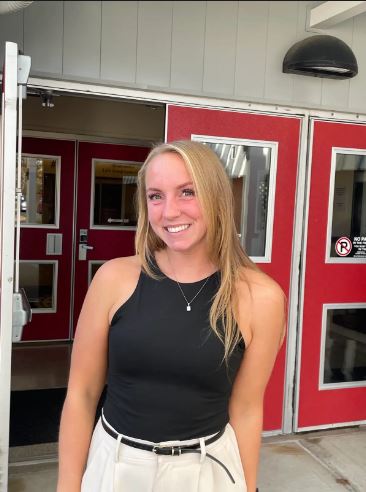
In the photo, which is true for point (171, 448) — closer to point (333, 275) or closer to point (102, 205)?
point (333, 275)

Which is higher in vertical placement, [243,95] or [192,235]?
[243,95]

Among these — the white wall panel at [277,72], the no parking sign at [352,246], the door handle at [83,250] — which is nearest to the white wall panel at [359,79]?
the white wall panel at [277,72]

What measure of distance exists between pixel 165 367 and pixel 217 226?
1.21 feet

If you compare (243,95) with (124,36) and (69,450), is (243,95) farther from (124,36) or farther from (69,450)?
(69,450)

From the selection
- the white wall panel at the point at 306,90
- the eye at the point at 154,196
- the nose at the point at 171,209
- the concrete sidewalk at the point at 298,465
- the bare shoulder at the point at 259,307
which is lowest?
the concrete sidewalk at the point at 298,465

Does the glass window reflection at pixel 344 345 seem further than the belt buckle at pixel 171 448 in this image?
Yes

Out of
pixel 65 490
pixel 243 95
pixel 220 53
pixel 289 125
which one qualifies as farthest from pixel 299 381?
pixel 65 490

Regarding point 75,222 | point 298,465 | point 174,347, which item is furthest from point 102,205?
point 174,347

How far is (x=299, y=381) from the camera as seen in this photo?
344 centimetres

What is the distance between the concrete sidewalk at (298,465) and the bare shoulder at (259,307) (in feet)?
6.33

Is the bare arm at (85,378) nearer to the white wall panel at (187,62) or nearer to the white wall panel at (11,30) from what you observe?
the white wall panel at (11,30)

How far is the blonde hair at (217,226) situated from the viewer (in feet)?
3.93

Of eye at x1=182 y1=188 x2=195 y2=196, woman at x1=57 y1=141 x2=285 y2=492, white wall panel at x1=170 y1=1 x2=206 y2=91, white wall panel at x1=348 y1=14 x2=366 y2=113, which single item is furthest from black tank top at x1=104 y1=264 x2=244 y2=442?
white wall panel at x1=348 y1=14 x2=366 y2=113

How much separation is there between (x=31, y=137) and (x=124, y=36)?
2.76 m
